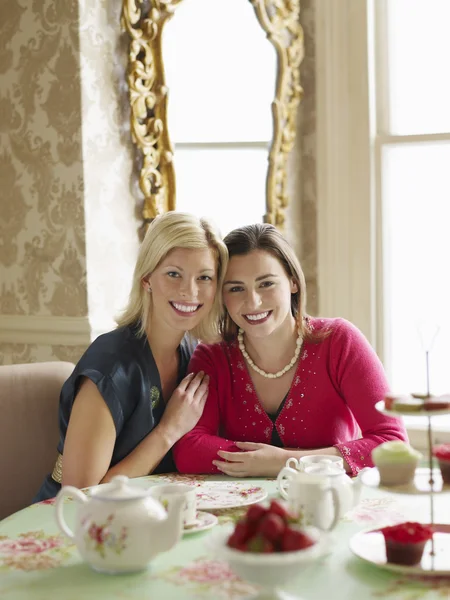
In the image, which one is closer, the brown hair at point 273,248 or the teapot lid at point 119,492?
the teapot lid at point 119,492

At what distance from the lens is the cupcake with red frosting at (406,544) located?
1.33m

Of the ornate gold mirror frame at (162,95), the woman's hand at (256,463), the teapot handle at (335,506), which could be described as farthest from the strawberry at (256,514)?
the ornate gold mirror frame at (162,95)

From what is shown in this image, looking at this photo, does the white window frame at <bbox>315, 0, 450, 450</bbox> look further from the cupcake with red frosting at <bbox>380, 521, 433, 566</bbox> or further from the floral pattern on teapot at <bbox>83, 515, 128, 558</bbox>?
the floral pattern on teapot at <bbox>83, 515, 128, 558</bbox>

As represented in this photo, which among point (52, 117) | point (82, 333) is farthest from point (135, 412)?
point (52, 117)

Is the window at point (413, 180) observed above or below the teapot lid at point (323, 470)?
Result: above

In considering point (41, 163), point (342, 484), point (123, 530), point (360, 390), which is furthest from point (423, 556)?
point (41, 163)

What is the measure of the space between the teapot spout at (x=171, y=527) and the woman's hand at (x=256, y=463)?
660 mm

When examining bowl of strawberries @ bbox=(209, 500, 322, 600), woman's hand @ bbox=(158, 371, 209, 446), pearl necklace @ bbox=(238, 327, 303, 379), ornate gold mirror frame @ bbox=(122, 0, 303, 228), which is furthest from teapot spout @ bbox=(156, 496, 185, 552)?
ornate gold mirror frame @ bbox=(122, 0, 303, 228)

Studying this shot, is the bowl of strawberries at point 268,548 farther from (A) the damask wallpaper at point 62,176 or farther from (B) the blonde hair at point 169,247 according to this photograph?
(A) the damask wallpaper at point 62,176

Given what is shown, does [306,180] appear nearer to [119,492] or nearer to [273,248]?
[273,248]

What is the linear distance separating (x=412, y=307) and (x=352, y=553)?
2264 millimetres

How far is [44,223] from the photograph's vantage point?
3.02 m

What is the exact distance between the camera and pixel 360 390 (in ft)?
7.08

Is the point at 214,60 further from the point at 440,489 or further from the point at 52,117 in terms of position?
the point at 440,489
